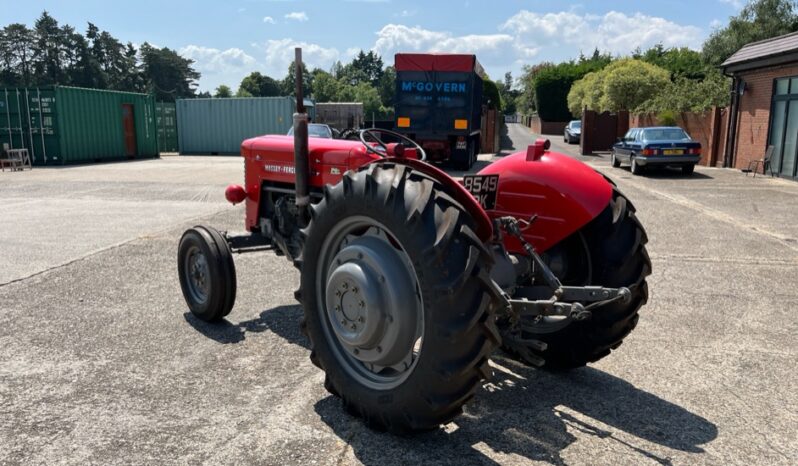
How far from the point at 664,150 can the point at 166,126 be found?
2347 centimetres

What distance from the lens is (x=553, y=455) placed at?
9.68 feet

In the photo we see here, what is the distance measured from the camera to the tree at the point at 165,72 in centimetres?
8075

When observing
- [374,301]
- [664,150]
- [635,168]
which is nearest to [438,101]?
[635,168]

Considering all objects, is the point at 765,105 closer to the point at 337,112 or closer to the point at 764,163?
the point at 764,163

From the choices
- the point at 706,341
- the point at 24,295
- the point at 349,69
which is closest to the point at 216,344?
the point at 24,295

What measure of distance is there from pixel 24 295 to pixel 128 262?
4.59ft

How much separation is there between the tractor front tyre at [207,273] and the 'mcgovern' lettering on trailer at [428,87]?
14.3 metres

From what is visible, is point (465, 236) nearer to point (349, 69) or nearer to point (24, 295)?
point (24, 295)

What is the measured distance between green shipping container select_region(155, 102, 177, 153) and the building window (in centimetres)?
2545

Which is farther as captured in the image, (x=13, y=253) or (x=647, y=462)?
(x=13, y=253)

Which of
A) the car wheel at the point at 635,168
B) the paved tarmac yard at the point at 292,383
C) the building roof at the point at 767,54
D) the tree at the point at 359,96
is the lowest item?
the paved tarmac yard at the point at 292,383

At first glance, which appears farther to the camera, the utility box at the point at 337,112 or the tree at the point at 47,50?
the tree at the point at 47,50

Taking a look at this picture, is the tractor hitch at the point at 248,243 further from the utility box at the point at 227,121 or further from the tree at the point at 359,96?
the tree at the point at 359,96

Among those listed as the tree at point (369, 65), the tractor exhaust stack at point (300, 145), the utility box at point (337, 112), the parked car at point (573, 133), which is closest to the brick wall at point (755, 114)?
the tractor exhaust stack at point (300, 145)
